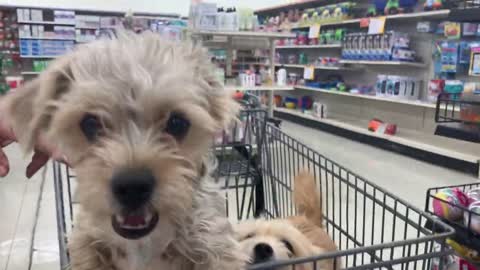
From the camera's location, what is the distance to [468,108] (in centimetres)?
216

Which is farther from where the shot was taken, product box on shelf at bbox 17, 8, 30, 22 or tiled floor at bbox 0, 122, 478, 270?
product box on shelf at bbox 17, 8, 30, 22

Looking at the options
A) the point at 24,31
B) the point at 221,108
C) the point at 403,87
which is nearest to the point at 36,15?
the point at 24,31

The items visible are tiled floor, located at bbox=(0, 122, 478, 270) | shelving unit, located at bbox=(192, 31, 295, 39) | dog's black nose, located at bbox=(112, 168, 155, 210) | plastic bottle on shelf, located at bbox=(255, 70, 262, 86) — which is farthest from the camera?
plastic bottle on shelf, located at bbox=(255, 70, 262, 86)

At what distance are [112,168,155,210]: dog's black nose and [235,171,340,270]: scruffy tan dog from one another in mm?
482

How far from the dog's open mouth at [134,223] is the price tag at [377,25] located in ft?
15.0

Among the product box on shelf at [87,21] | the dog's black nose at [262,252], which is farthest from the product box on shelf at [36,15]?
the dog's black nose at [262,252]

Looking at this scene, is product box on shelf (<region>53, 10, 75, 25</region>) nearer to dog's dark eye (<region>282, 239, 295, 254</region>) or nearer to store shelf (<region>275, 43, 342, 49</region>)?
store shelf (<region>275, 43, 342, 49</region>)

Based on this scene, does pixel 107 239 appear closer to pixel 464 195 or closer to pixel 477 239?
pixel 477 239

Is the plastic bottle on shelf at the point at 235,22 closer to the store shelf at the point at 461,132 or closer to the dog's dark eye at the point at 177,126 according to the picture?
the store shelf at the point at 461,132

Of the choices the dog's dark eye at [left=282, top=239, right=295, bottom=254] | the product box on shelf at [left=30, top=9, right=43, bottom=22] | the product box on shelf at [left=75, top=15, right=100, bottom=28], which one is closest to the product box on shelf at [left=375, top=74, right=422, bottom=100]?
the dog's dark eye at [left=282, top=239, right=295, bottom=254]

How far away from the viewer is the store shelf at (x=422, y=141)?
394cm

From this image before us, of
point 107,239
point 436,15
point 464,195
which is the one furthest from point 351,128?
point 107,239

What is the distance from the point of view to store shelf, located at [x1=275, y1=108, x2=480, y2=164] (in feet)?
12.9

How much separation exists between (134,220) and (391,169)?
11.6ft
